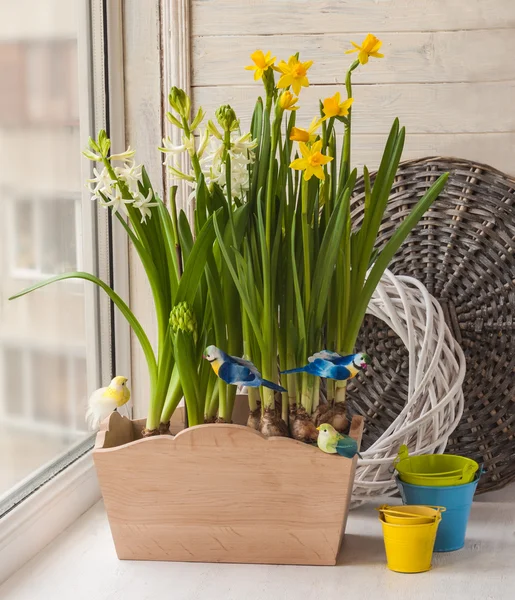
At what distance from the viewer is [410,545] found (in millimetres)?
898

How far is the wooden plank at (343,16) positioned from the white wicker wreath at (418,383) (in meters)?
0.42

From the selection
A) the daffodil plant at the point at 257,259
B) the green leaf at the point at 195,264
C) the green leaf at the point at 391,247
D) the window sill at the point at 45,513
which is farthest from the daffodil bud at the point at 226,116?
the window sill at the point at 45,513

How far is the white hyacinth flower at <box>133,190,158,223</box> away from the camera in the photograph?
92cm

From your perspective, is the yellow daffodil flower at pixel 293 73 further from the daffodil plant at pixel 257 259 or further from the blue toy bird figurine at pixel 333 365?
the blue toy bird figurine at pixel 333 365

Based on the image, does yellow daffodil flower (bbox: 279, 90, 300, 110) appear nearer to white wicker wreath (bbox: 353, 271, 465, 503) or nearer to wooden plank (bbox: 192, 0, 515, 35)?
white wicker wreath (bbox: 353, 271, 465, 503)

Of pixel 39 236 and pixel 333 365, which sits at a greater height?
pixel 39 236

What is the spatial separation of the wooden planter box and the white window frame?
0.19 metres

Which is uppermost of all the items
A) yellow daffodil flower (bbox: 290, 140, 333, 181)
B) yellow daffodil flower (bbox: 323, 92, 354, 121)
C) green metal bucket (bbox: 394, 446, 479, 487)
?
yellow daffodil flower (bbox: 323, 92, 354, 121)

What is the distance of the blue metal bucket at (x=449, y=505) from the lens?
96cm

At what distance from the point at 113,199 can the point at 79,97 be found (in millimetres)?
402

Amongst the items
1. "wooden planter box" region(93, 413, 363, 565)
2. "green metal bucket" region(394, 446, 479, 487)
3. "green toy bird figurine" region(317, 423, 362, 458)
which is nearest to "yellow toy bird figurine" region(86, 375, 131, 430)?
"wooden planter box" region(93, 413, 363, 565)

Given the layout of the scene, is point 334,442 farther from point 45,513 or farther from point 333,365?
point 45,513

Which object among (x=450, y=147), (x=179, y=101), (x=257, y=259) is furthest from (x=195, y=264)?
(x=450, y=147)

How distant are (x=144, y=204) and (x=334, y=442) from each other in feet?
A: 1.15
